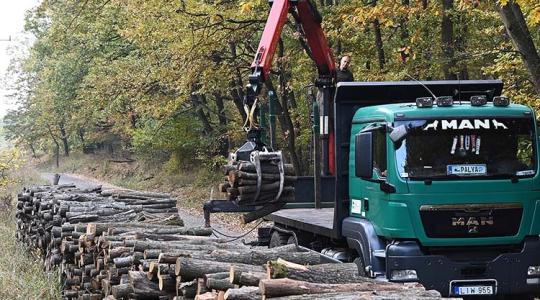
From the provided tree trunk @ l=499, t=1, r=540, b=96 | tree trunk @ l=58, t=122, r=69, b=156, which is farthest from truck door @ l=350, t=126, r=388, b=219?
tree trunk @ l=58, t=122, r=69, b=156

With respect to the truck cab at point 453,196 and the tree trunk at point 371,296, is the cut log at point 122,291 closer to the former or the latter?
the truck cab at point 453,196

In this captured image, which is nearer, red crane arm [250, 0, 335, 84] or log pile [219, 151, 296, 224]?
log pile [219, 151, 296, 224]

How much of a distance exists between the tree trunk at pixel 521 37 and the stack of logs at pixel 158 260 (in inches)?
245

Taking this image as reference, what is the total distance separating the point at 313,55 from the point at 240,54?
11495 millimetres

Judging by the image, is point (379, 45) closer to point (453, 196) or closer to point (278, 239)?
point (278, 239)

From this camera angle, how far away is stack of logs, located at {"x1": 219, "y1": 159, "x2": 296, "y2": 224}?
372 inches

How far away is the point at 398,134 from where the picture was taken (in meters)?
8.33

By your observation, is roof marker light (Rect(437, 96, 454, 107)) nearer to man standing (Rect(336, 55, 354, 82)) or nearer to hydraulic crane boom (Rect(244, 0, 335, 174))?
hydraulic crane boom (Rect(244, 0, 335, 174))

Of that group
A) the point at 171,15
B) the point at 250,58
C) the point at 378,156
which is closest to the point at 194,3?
the point at 171,15

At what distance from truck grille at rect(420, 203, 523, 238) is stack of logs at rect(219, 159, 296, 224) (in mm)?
2235

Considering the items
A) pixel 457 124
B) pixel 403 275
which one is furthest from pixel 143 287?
pixel 457 124

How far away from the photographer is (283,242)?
1210cm

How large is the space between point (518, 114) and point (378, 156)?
184 centimetres

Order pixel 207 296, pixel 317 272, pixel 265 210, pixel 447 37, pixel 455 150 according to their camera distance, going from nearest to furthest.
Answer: pixel 207 296 < pixel 317 272 < pixel 455 150 < pixel 265 210 < pixel 447 37
